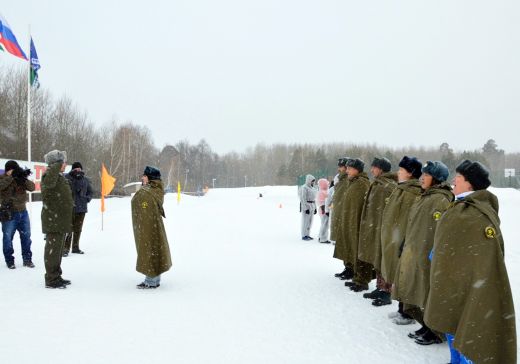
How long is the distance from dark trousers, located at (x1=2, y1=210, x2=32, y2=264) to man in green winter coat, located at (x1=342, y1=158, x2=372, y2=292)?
18.5ft

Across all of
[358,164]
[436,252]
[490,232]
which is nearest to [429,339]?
[436,252]

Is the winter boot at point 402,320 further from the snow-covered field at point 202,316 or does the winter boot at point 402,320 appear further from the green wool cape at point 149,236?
the green wool cape at point 149,236

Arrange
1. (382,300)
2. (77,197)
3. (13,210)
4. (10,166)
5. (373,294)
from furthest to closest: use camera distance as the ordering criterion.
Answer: (77,197) → (10,166) → (13,210) → (373,294) → (382,300)

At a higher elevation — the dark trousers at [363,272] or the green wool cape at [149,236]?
the green wool cape at [149,236]

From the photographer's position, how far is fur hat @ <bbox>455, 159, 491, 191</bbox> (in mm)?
3376

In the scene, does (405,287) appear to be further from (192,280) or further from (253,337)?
(192,280)

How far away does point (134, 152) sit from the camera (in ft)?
217

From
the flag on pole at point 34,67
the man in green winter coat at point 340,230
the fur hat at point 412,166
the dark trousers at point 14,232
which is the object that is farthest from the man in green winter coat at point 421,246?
the flag on pole at point 34,67

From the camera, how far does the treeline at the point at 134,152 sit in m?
31.2

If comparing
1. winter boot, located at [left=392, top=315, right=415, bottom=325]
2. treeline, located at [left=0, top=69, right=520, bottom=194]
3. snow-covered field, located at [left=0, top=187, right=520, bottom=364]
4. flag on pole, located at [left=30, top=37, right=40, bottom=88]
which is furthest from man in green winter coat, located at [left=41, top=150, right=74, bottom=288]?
treeline, located at [left=0, top=69, right=520, bottom=194]

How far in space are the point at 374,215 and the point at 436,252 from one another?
2.52m

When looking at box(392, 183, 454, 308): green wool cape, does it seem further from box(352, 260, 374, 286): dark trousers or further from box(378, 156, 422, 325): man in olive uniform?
box(352, 260, 374, 286): dark trousers

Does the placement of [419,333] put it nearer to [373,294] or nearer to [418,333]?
[418,333]

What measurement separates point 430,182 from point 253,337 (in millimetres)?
2496
